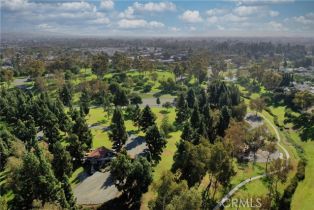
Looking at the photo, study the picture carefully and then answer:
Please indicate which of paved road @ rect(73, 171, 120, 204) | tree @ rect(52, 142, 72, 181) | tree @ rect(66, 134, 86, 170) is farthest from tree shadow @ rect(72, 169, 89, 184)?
tree @ rect(52, 142, 72, 181)

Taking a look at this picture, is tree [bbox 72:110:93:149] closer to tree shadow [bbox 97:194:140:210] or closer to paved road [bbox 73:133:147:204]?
paved road [bbox 73:133:147:204]

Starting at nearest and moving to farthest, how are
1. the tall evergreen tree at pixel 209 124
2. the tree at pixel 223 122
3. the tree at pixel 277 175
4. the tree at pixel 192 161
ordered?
the tree at pixel 192 161 → the tree at pixel 277 175 → the tall evergreen tree at pixel 209 124 → the tree at pixel 223 122

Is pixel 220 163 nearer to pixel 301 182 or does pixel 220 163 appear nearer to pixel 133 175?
pixel 133 175

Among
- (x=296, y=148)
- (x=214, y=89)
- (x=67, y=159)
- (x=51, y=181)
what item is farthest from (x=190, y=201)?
Result: (x=214, y=89)

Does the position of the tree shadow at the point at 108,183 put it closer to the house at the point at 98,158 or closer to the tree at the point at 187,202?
the house at the point at 98,158

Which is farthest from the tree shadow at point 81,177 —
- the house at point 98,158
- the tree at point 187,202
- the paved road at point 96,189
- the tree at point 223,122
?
the tree at point 223,122
